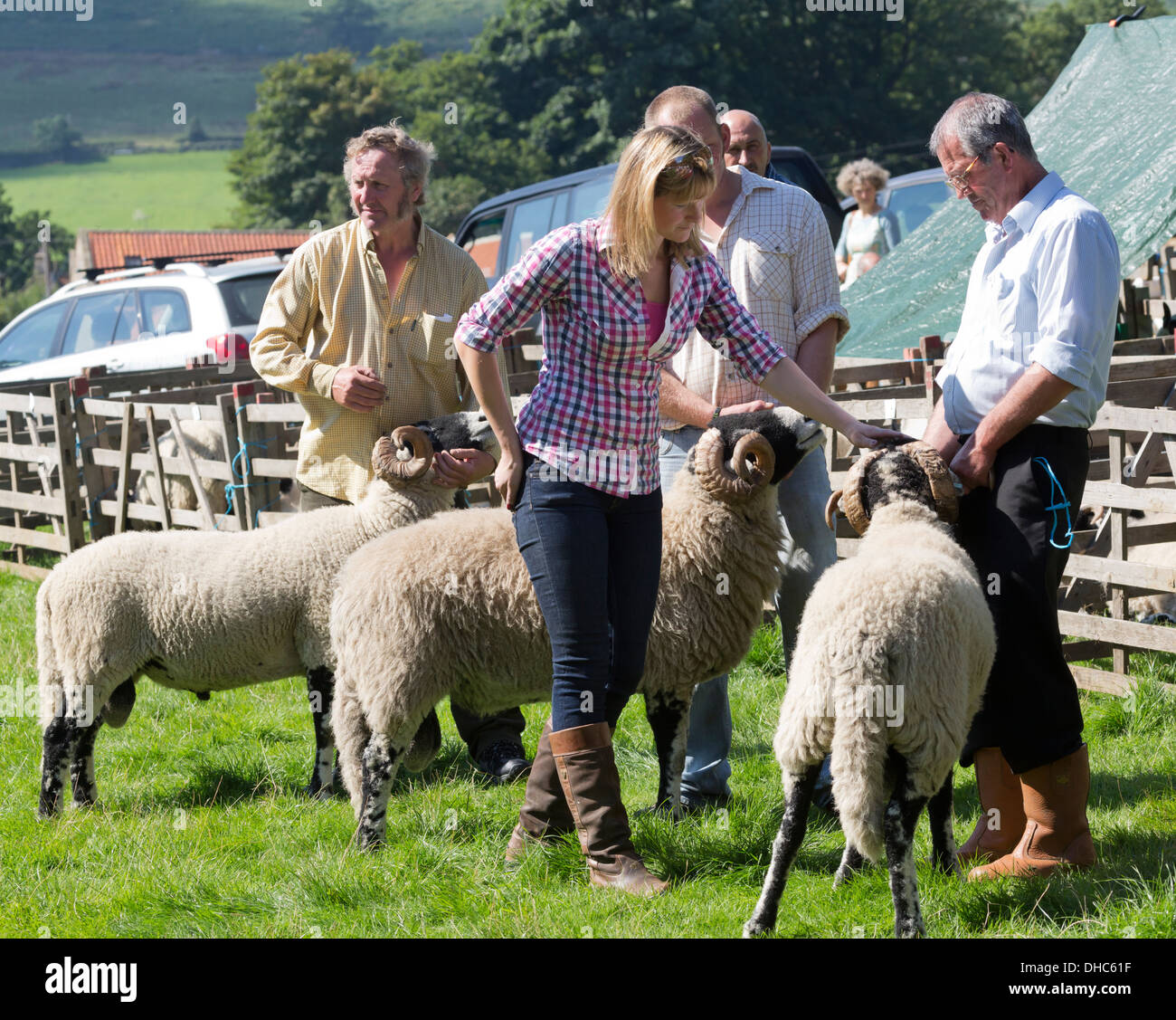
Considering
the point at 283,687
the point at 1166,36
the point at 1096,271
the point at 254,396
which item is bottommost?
the point at 283,687

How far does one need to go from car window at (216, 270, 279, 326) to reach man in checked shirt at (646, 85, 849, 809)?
8.14 metres

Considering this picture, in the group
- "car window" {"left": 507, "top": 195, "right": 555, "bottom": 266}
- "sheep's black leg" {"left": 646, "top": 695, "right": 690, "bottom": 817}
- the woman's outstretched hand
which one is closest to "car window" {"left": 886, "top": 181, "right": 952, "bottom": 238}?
"car window" {"left": 507, "top": 195, "right": 555, "bottom": 266}

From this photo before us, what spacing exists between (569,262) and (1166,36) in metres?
9.62

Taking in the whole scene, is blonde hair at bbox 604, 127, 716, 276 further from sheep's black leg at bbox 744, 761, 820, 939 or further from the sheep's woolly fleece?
sheep's black leg at bbox 744, 761, 820, 939

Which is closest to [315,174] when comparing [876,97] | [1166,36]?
[876,97]

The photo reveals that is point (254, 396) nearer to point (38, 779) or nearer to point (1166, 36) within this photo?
point (38, 779)

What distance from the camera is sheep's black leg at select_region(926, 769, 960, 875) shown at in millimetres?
3705

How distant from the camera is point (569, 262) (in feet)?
11.1

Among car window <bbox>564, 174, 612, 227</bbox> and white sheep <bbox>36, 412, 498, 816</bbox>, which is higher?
car window <bbox>564, 174, 612, 227</bbox>

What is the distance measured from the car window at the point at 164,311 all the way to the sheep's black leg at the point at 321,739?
810 cm

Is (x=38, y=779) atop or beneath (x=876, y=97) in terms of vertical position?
beneath

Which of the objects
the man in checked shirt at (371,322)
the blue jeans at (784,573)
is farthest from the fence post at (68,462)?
the blue jeans at (784,573)

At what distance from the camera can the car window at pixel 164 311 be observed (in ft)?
40.2
